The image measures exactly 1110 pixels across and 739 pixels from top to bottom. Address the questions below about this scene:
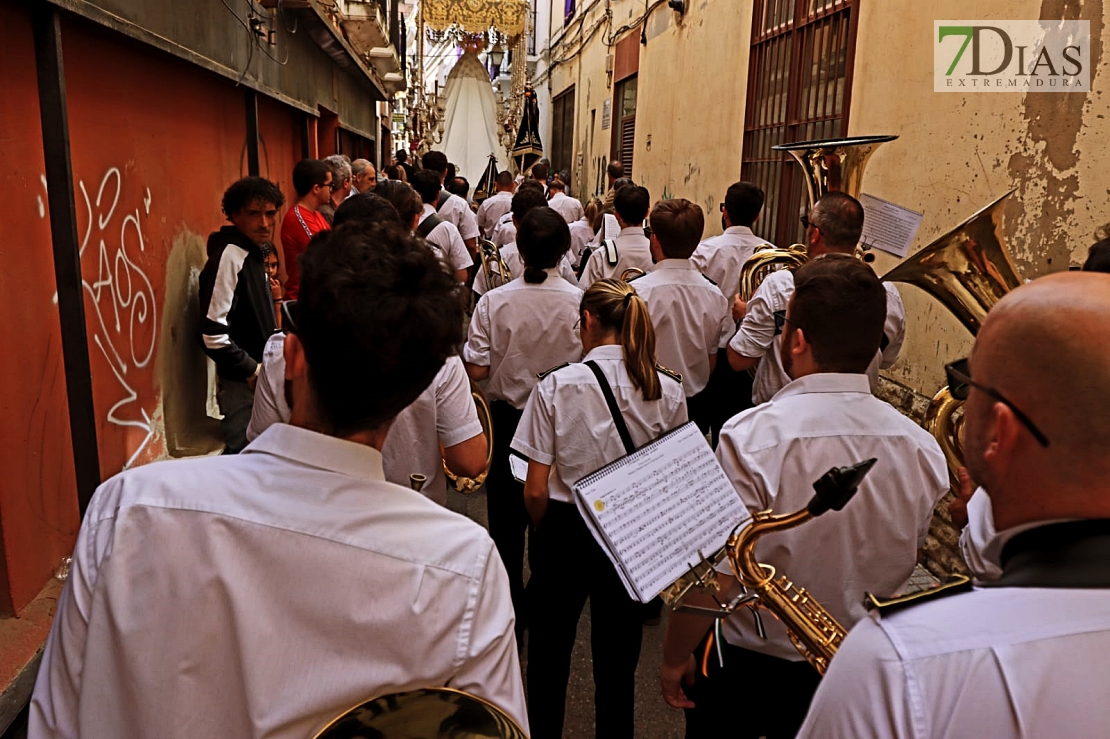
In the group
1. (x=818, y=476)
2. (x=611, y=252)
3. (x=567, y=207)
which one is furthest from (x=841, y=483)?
(x=567, y=207)

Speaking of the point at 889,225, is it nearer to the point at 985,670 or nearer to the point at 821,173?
the point at 821,173

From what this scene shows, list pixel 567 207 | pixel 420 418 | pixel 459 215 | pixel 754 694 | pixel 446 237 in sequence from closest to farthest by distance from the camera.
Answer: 1. pixel 754 694
2. pixel 420 418
3. pixel 446 237
4. pixel 459 215
5. pixel 567 207

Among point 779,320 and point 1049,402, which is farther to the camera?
point 779,320

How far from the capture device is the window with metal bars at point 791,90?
7.09m

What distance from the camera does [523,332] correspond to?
146 inches

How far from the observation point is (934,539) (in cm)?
447

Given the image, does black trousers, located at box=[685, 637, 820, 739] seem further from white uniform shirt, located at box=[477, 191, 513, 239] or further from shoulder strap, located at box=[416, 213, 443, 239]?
white uniform shirt, located at box=[477, 191, 513, 239]

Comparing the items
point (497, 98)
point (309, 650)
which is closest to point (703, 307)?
point (309, 650)

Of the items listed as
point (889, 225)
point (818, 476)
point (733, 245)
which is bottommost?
point (818, 476)

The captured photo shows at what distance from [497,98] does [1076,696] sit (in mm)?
27038

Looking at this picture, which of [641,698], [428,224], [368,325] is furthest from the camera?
[428,224]

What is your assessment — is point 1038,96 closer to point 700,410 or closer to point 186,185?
point 700,410

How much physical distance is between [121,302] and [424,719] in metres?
3.31

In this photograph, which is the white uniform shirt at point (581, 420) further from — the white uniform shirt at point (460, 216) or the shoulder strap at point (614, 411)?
the white uniform shirt at point (460, 216)
